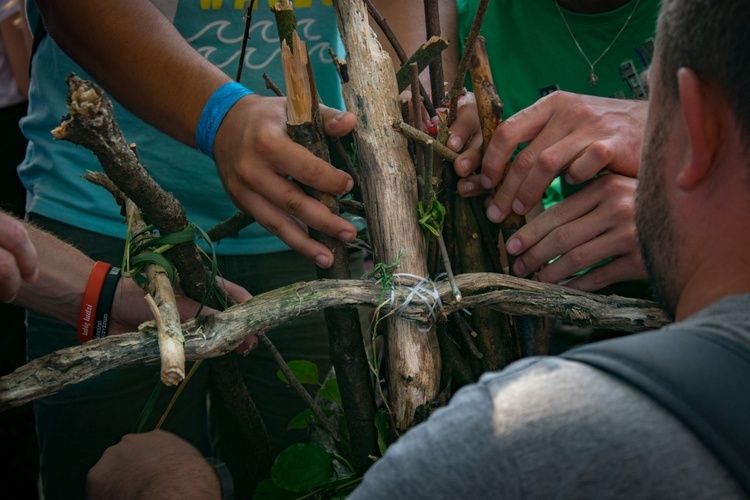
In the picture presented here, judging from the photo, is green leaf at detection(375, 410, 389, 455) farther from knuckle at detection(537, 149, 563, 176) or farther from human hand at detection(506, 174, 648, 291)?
knuckle at detection(537, 149, 563, 176)

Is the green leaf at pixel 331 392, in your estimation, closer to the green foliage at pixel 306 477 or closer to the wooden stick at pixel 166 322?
the green foliage at pixel 306 477

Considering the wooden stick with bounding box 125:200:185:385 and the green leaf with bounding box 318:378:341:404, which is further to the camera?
the green leaf with bounding box 318:378:341:404

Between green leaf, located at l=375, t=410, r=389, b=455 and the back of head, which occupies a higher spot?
the back of head

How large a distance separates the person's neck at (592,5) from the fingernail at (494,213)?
113cm

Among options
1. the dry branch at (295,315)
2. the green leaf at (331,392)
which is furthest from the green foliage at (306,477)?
the dry branch at (295,315)

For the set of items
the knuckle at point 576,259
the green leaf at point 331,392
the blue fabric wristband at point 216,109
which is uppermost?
the blue fabric wristband at point 216,109

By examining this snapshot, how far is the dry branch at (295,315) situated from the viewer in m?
1.18

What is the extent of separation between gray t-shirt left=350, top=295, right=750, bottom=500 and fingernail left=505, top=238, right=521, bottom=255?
85 centimetres

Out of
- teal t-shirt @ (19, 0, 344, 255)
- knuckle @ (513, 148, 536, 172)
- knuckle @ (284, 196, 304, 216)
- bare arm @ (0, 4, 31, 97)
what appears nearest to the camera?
knuckle @ (284, 196, 304, 216)

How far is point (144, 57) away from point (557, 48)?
1.51 m

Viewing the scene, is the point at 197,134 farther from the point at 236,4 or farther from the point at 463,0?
the point at 463,0

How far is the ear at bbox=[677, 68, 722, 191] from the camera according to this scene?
909 mm

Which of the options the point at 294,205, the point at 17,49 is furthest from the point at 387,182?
the point at 17,49

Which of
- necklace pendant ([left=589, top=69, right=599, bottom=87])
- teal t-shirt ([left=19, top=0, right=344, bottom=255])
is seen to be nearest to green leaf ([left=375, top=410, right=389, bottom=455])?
teal t-shirt ([left=19, top=0, right=344, bottom=255])
